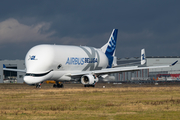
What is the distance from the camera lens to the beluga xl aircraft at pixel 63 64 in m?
39.7

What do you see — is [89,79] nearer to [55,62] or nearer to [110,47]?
[55,62]

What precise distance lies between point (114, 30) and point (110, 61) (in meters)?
7.04

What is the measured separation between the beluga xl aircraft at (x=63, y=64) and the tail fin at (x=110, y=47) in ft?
14.0

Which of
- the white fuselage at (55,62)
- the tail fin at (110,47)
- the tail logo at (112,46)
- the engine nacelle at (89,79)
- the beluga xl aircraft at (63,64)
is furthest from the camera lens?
the tail logo at (112,46)

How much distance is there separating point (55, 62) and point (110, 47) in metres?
19.4

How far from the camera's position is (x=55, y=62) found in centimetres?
4141

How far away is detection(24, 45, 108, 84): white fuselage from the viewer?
39500mm

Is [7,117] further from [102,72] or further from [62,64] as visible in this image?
[102,72]

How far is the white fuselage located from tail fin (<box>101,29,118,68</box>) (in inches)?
296

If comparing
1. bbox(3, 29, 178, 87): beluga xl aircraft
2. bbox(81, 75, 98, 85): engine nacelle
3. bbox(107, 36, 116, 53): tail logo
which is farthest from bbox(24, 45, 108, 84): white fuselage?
bbox(107, 36, 116, 53): tail logo

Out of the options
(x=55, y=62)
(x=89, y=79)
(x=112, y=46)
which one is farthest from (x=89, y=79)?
(x=112, y=46)

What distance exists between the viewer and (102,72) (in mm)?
45062

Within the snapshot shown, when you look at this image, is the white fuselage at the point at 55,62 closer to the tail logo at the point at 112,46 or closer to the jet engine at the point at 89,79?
the jet engine at the point at 89,79

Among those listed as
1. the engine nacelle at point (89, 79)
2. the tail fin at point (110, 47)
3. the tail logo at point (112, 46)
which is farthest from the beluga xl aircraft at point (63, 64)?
the tail logo at point (112, 46)
